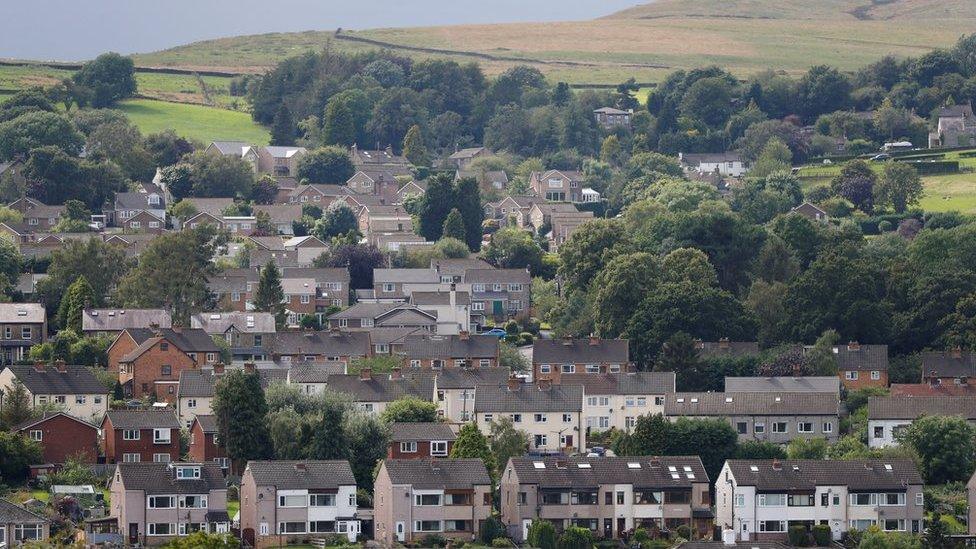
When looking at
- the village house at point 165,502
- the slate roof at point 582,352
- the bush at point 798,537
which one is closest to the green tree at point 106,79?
the slate roof at point 582,352

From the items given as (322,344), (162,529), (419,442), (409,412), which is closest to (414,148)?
(322,344)

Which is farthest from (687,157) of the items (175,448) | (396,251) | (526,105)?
(175,448)

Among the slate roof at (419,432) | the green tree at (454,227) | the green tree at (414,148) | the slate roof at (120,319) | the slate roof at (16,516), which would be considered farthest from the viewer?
the green tree at (414,148)

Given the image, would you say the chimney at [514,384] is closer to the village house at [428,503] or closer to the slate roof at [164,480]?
the village house at [428,503]

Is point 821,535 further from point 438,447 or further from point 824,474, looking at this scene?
point 438,447

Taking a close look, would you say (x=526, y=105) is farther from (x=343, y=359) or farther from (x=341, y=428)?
(x=341, y=428)

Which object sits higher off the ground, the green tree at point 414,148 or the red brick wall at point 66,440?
the red brick wall at point 66,440
